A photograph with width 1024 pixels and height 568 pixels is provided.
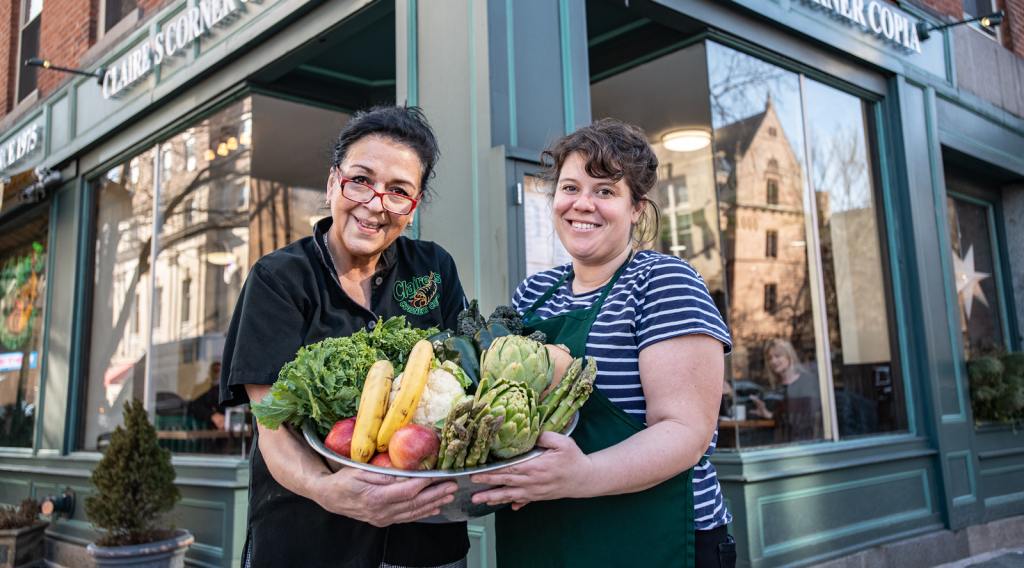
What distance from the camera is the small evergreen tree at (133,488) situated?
5.37 metres

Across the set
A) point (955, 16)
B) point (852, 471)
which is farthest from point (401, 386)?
point (955, 16)

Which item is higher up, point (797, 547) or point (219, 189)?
point (219, 189)

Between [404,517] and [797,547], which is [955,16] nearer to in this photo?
[797,547]

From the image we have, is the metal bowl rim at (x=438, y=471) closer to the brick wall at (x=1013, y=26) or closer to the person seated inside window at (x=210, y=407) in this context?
the person seated inside window at (x=210, y=407)

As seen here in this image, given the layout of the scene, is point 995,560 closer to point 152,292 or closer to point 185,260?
point 185,260

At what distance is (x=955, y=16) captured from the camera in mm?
7770

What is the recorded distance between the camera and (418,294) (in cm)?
217

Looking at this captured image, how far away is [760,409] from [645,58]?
3.25 meters

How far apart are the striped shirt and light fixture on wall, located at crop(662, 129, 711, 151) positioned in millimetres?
4735

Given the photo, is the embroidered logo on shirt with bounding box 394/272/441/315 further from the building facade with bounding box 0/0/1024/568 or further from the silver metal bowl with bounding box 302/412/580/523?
the building facade with bounding box 0/0/1024/568

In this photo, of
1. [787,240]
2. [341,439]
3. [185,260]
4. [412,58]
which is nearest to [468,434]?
[341,439]

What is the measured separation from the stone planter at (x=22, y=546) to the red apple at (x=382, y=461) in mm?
7441

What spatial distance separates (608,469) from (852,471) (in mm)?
4944

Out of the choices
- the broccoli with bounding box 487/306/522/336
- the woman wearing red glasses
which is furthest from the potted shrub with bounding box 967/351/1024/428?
the broccoli with bounding box 487/306/522/336
